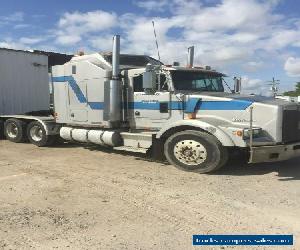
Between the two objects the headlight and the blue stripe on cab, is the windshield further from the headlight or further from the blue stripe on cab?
the headlight

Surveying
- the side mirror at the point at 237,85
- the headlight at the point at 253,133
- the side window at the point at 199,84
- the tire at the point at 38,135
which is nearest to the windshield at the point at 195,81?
the side window at the point at 199,84

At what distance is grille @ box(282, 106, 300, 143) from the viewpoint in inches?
Result: 337

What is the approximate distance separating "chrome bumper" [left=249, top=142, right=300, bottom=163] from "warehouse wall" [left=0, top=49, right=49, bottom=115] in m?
9.64

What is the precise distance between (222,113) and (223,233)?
12.9 ft

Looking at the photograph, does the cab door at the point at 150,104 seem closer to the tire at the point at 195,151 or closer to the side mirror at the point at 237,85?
the tire at the point at 195,151

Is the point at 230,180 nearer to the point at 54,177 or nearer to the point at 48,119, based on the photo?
the point at 54,177

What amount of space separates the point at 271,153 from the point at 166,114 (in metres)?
2.56

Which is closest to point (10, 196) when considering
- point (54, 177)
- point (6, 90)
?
point (54, 177)

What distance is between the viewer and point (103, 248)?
4926 mm

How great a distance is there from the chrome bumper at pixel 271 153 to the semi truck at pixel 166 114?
2 centimetres

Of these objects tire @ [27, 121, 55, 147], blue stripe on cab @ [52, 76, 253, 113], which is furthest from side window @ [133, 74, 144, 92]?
tire @ [27, 121, 55, 147]

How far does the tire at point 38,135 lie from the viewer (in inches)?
500

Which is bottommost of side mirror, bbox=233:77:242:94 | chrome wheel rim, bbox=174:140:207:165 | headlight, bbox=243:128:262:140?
chrome wheel rim, bbox=174:140:207:165

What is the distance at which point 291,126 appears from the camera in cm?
875
